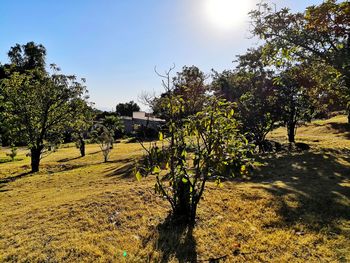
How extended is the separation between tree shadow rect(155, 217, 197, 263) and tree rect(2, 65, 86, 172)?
51.2ft

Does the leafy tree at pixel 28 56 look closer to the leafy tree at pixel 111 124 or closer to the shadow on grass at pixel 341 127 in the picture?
the leafy tree at pixel 111 124

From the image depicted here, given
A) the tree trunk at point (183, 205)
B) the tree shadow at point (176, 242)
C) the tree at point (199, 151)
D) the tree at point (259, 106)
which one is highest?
the tree at point (259, 106)

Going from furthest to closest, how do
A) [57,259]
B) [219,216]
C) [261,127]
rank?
[261,127], [219,216], [57,259]

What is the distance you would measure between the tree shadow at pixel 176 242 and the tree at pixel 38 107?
51.2 ft

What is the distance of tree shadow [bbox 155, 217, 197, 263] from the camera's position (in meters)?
4.80

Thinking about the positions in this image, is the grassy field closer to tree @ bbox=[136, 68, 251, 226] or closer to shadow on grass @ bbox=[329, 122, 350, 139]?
tree @ bbox=[136, 68, 251, 226]

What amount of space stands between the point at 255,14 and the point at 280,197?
6.88 metres

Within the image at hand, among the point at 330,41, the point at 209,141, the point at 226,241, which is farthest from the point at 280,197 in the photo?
the point at 330,41

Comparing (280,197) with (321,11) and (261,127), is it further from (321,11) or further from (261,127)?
(261,127)

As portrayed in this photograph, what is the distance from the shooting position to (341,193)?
7.32m

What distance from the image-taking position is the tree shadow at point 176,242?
4805mm

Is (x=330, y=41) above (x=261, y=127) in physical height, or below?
above

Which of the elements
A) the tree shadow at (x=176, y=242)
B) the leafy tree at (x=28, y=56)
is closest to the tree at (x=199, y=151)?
the tree shadow at (x=176, y=242)

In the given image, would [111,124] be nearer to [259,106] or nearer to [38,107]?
[38,107]
